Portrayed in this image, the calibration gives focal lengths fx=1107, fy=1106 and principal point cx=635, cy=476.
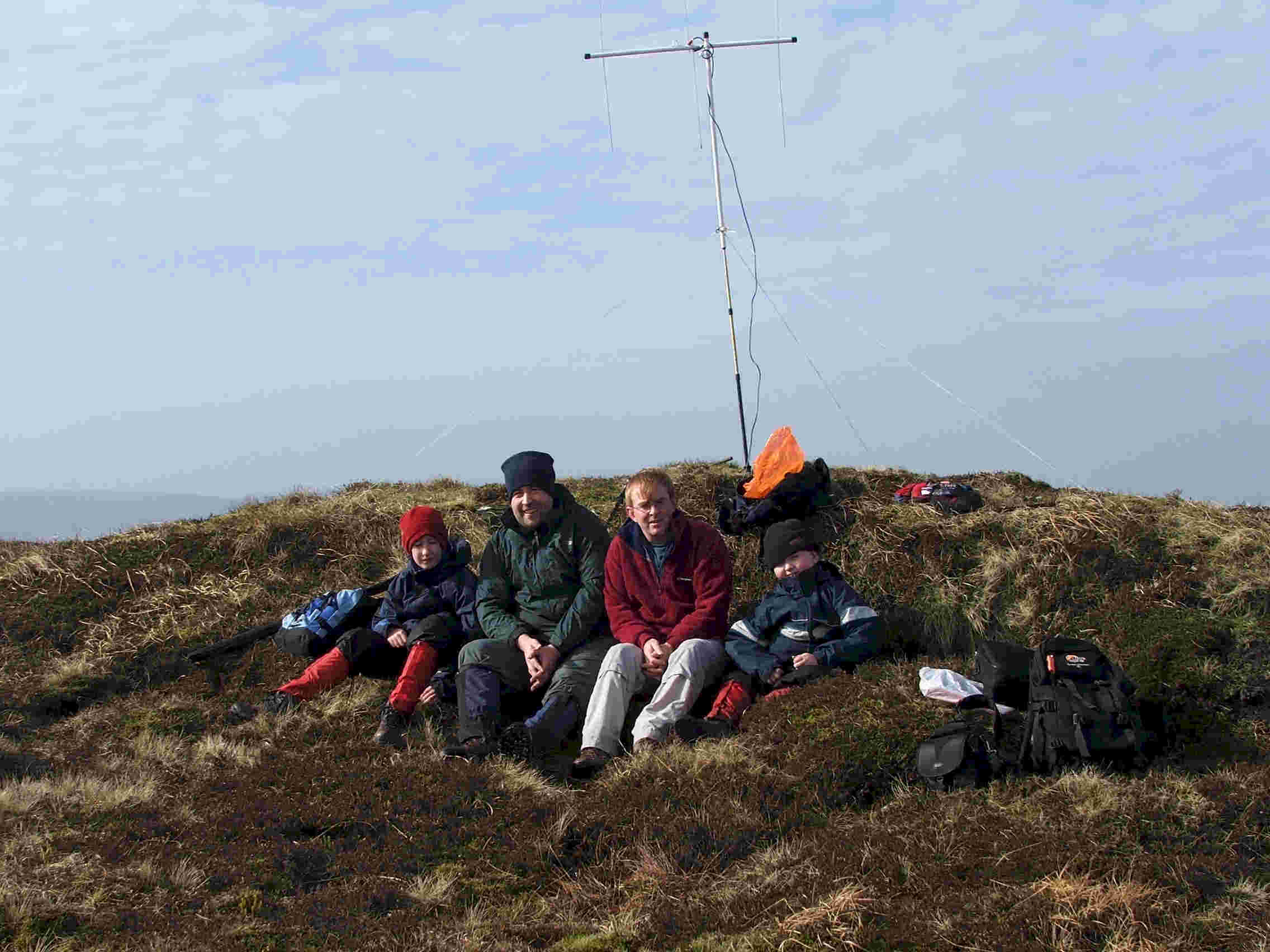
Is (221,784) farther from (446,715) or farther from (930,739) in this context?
(930,739)

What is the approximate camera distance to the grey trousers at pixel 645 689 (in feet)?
24.6

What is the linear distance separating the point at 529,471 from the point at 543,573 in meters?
0.81

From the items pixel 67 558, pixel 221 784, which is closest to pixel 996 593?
pixel 221 784

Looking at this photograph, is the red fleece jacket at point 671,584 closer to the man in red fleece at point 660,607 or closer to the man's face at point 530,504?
the man in red fleece at point 660,607

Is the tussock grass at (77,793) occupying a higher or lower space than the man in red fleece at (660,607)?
lower

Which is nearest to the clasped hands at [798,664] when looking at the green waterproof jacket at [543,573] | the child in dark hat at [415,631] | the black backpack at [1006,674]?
the black backpack at [1006,674]

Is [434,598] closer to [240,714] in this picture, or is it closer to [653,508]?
[240,714]

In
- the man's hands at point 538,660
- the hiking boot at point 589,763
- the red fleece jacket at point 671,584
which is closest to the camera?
the hiking boot at point 589,763

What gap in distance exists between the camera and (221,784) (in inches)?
288

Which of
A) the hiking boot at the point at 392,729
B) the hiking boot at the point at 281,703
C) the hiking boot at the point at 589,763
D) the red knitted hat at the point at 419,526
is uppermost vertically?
the red knitted hat at the point at 419,526

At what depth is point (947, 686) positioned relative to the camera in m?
7.53

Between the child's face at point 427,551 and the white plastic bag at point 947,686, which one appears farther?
the child's face at point 427,551

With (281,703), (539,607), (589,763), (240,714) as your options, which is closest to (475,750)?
(589,763)

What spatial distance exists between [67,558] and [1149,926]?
34.5ft
